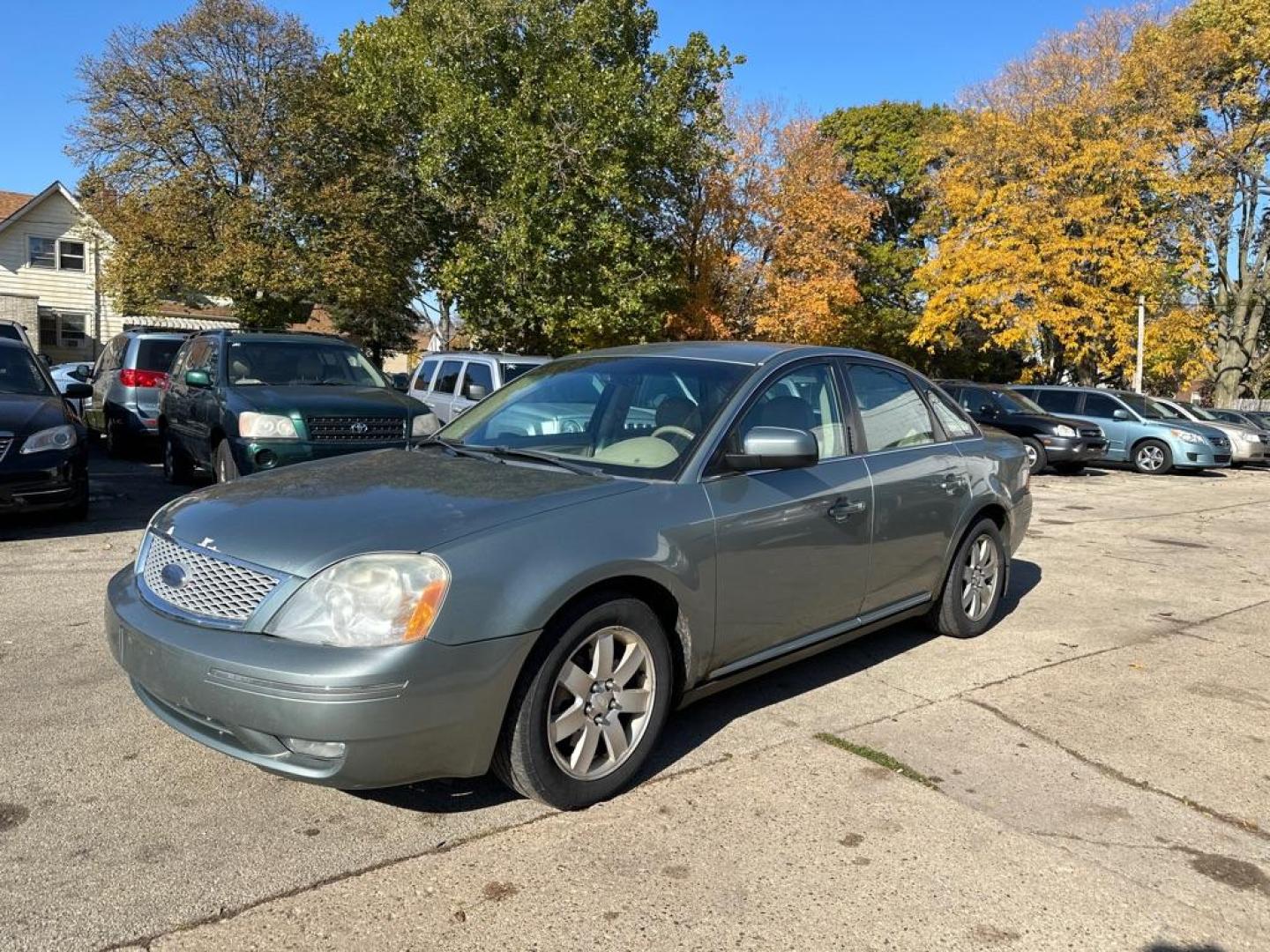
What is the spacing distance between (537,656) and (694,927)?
93cm

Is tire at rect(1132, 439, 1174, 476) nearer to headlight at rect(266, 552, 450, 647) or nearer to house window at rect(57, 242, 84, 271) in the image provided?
headlight at rect(266, 552, 450, 647)

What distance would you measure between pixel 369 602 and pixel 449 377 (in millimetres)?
11286

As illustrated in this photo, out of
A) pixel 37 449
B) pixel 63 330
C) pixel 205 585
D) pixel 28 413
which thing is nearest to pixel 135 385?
pixel 28 413

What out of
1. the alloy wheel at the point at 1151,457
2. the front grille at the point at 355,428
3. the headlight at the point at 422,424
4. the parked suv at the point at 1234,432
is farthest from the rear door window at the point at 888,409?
the parked suv at the point at 1234,432

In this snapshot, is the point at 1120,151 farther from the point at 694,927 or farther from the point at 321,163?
the point at 694,927

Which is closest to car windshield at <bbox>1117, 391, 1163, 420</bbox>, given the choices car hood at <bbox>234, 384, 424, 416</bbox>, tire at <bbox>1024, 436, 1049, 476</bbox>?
tire at <bbox>1024, 436, 1049, 476</bbox>

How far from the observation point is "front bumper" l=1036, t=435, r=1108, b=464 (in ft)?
56.9

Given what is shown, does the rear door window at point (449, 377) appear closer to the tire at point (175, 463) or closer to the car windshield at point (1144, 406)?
the tire at point (175, 463)

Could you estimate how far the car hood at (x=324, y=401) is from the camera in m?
8.12

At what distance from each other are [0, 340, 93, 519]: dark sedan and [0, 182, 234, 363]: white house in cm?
2925

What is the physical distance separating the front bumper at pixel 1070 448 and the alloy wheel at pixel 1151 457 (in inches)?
95.5

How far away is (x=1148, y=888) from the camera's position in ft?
9.56

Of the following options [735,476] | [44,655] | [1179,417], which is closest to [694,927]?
[735,476]

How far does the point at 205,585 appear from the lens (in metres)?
3.09
